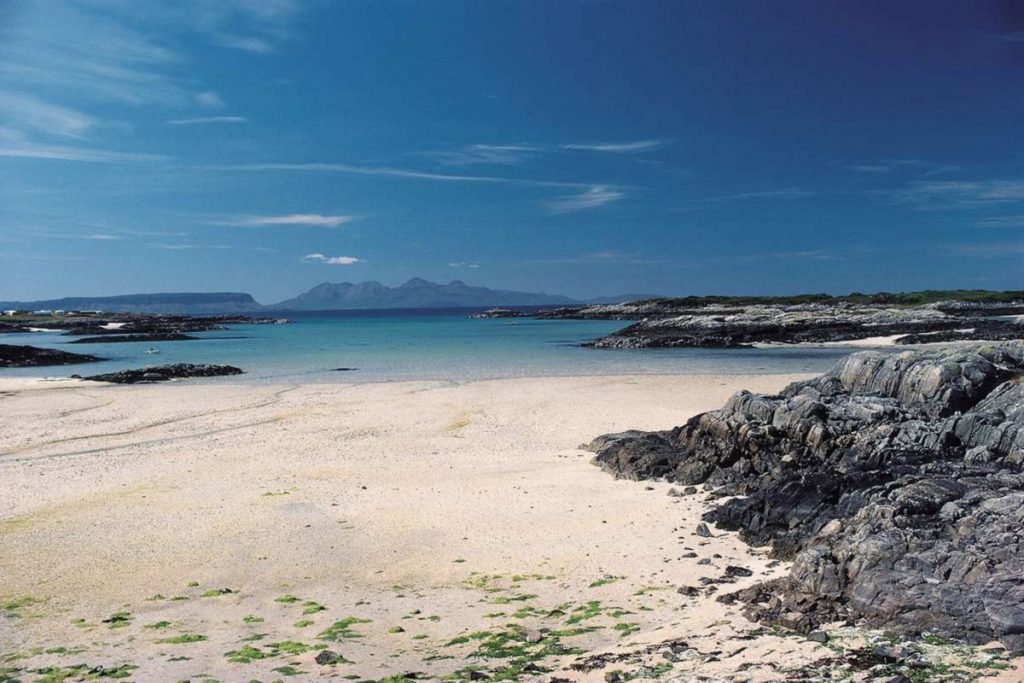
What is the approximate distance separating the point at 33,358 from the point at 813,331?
57234 mm

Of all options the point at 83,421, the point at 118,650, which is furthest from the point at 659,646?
the point at 83,421

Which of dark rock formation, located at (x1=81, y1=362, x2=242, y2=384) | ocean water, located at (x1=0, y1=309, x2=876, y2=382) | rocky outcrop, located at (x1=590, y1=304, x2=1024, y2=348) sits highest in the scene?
rocky outcrop, located at (x1=590, y1=304, x2=1024, y2=348)

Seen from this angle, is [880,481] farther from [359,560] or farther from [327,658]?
[327,658]

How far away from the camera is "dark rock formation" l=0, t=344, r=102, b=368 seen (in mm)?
47309

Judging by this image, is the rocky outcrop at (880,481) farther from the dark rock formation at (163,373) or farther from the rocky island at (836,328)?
the rocky island at (836,328)

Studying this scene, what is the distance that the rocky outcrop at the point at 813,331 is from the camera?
54.1 m

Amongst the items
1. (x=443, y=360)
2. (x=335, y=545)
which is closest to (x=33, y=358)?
(x=443, y=360)

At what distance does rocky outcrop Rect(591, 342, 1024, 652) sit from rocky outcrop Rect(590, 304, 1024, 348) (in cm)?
3783

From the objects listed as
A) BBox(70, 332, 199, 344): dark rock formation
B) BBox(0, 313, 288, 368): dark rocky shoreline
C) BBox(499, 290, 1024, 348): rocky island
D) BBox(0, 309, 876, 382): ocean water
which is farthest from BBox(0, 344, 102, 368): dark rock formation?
BBox(499, 290, 1024, 348): rocky island

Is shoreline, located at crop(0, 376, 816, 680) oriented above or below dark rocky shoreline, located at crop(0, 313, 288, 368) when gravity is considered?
below

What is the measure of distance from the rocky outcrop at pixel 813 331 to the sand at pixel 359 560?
3696cm

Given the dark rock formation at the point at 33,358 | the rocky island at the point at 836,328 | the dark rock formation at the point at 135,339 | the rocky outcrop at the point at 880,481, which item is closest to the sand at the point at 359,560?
the rocky outcrop at the point at 880,481

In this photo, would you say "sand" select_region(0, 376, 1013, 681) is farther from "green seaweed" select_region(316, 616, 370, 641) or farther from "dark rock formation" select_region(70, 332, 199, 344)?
"dark rock formation" select_region(70, 332, 199, 344)

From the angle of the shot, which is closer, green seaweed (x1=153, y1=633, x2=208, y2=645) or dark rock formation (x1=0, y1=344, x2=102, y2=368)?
green seaweed (x1=153, y1=633, x2=208, y2=645)
